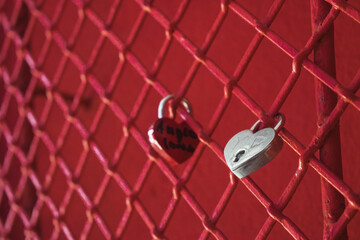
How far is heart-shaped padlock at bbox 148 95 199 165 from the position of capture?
0.65 metres

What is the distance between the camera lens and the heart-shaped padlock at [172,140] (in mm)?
655

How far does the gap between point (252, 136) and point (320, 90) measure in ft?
0.40

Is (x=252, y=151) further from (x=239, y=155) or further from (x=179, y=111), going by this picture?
(x=179, y=111)

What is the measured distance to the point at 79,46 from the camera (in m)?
1.39

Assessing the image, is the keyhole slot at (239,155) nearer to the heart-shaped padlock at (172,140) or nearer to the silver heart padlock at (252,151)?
the silver heart padlock at (252,151)

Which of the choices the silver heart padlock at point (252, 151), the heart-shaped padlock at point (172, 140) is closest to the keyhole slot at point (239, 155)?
the silver heart padlock at point (252, 151)

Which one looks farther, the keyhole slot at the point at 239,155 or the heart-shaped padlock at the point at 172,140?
the heart-shaped padlock at the point at 172,140

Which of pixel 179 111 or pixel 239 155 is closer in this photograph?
pixel 239 155

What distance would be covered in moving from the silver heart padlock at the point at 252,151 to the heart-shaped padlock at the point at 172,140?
4.7 inches

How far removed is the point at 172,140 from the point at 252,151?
0.56 feet

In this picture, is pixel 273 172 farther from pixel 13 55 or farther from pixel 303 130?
pixel 13 55

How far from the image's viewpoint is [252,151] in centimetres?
52

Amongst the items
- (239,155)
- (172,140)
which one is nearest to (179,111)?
(172,140)

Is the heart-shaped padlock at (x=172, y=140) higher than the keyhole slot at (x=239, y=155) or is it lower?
lower
